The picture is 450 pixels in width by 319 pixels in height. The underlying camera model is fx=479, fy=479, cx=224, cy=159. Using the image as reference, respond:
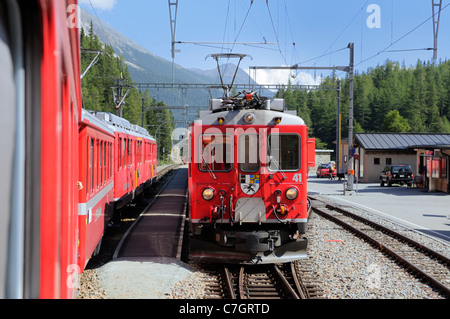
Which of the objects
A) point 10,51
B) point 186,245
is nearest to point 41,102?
point 10,51

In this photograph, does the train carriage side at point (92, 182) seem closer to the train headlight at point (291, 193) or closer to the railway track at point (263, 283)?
the railway track at point (263, 283)

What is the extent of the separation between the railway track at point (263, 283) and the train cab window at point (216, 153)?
6.05 ft

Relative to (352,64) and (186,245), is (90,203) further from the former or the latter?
(352,64)

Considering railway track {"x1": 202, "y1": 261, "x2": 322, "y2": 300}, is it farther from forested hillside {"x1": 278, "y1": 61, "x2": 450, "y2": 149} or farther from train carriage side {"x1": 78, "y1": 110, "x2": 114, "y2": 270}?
forested hillside {"x1": 278, "y1": 61, "x2": 450, "y2": 149}

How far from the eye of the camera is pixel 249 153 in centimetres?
866

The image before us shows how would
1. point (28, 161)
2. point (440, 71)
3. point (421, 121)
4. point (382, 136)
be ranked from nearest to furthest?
point (28, 161) → point (382, 136) → point (421, 121) → point (440, 71)

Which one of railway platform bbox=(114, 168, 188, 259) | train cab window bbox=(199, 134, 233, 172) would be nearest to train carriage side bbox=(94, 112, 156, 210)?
railway platform bbox=(114, 168, 188, 259)

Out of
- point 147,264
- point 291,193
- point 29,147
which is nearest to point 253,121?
point 291,193

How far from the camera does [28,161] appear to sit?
1609 mm

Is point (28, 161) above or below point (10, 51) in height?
below

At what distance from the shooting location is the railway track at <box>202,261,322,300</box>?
23.9 ft
